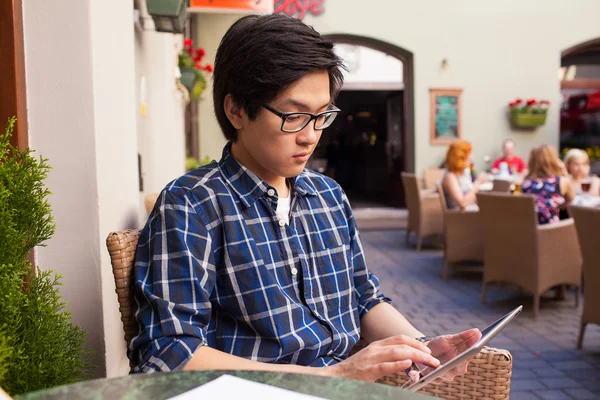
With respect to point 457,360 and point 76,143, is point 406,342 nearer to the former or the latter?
point 457,360

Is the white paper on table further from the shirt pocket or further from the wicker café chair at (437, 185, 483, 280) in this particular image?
the wicker café chair at (437, 185, 483, 280)

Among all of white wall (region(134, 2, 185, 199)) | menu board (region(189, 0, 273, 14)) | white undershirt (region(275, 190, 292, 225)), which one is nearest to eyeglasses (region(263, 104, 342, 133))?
white undershirt (region(275, 190, 292, 225))

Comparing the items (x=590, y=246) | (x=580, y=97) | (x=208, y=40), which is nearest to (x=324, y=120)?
(x=590, y=246)

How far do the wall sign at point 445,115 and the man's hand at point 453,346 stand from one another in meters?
10.8

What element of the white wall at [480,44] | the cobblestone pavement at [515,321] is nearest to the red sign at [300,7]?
the white wall at [480,44]

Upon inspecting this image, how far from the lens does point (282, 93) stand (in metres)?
1.44

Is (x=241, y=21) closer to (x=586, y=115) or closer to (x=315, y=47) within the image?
(x=315, y=47)

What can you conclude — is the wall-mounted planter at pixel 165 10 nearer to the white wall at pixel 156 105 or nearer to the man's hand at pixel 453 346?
the white wall at pixel 156 105

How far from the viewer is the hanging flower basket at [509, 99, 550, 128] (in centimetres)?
1176

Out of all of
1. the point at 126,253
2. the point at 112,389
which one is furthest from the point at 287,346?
the point at 112,389

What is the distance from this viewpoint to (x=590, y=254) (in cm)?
382

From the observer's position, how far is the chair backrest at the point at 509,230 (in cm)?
479

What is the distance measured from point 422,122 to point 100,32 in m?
10.6

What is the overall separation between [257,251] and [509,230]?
3971 mm
